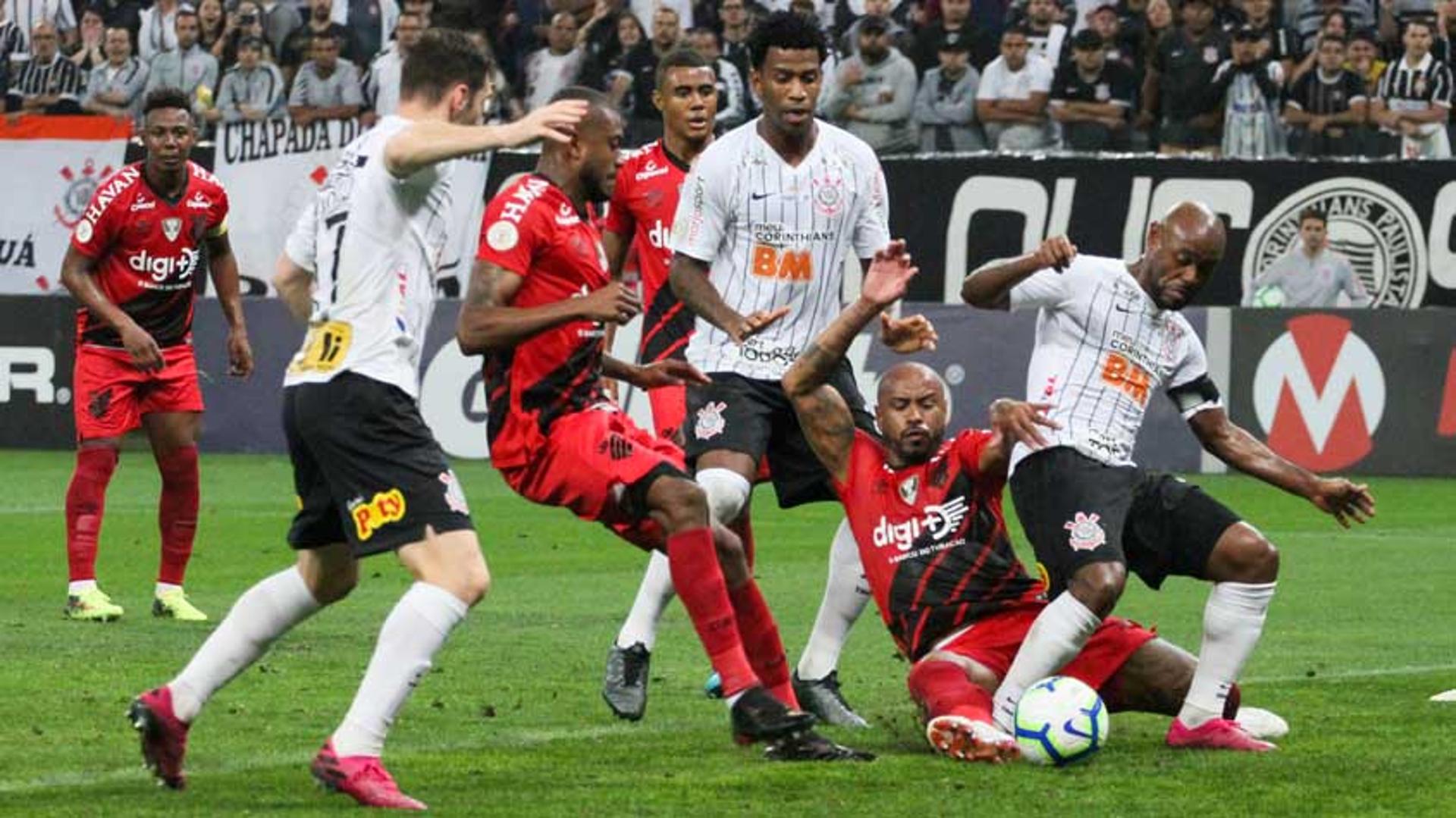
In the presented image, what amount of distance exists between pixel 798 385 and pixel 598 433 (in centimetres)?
92

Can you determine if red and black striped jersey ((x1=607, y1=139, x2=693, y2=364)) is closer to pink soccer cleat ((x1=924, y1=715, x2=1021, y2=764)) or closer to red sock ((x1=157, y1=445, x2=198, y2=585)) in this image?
pink soccer cleat ((x1=924, y1=715, x2=1021, y2=764))

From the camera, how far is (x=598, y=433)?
8.45 metres

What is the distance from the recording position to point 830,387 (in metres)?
9.33

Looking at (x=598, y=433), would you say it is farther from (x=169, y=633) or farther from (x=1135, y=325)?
(x=169, y=633)

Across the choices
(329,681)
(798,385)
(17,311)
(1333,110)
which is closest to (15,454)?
(17,311)

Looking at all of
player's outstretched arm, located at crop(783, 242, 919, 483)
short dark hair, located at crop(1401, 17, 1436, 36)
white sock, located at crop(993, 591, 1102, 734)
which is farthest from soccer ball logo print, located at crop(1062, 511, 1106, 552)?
short dark hair, located at crop(1401, 17, 1436, 36)

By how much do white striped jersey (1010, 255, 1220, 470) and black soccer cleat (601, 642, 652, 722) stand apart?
157 centimetres

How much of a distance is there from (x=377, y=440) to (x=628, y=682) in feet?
7.50

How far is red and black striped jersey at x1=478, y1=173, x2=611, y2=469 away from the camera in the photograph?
334 inches

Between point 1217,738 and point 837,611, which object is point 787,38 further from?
point 1217,738

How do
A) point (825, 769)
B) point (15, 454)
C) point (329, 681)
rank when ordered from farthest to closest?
point (15, 454)
point (329, 681)
point (825, 769)

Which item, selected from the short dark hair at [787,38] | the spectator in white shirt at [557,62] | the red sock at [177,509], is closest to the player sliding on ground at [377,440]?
the short dark hair at [787,38]

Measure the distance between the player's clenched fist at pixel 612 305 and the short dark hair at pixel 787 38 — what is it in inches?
77.5

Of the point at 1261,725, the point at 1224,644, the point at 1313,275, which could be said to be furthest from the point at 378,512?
the point at 1313,275
